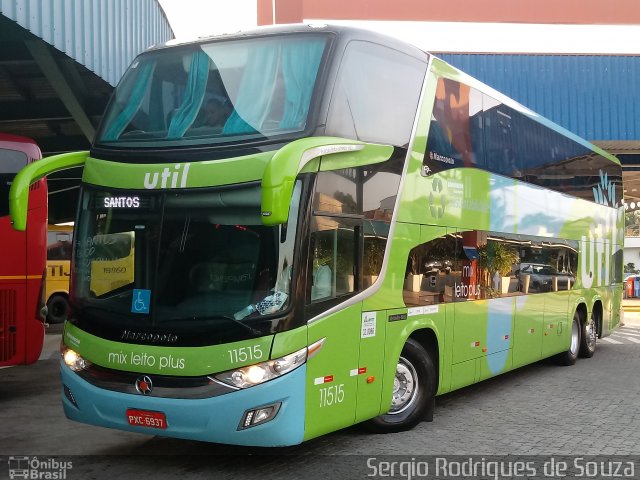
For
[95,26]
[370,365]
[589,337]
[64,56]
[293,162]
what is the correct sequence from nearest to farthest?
[293,162] → [370,365] → [64,56] → [95,26] → [589,337]

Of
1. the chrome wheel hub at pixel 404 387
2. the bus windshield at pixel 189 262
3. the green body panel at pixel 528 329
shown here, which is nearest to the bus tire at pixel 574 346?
the green body panel at pixel 528 329

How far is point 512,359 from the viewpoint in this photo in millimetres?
10484

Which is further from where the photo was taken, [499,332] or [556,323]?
[556,323]

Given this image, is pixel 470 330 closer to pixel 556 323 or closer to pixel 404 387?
pixel 404 387

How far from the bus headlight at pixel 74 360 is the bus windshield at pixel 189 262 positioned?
0.36 meters

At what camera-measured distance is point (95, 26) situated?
38.5 feet

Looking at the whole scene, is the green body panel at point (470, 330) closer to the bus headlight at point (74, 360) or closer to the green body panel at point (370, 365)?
the green body panel at point (370, 365)

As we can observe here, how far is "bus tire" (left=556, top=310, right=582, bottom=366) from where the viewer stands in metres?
13.3

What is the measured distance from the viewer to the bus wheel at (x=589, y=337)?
46.5 feet

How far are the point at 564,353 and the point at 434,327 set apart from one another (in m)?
5.94

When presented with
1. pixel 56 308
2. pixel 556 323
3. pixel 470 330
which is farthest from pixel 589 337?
pixel 56 308

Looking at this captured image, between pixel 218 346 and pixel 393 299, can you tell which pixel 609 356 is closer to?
pixel 393 299

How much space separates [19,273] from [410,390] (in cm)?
533

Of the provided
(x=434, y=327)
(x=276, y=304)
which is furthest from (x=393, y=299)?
(x=276, y=304)
